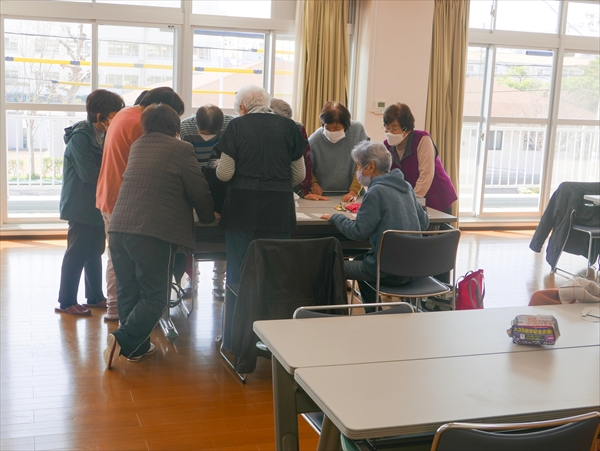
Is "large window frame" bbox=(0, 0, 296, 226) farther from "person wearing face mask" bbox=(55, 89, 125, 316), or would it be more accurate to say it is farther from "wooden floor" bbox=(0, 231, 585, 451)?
"person wearing face mask" bbox=(55, 89, 125, 316)

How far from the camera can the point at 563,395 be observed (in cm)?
181

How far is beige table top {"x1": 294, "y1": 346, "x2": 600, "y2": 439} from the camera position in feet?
5.38

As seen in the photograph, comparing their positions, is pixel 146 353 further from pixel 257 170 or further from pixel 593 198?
pixel 593 198

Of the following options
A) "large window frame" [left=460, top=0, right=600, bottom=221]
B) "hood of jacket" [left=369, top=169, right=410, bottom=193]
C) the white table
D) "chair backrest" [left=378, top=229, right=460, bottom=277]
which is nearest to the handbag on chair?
"chair backrest" [left=378, top=229, right=460, bottom=277]

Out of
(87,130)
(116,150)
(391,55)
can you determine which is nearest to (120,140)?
(116,150)

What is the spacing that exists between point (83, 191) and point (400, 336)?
113 inches

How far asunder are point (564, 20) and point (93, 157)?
21.7 ft

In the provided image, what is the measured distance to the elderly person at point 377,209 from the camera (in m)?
3.69

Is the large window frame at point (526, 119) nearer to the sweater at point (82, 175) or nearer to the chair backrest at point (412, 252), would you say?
the chair backrest at point (412, 252)

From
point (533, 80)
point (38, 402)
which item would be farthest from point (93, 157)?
point (533, 80)

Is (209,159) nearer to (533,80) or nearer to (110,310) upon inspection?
(110,310)

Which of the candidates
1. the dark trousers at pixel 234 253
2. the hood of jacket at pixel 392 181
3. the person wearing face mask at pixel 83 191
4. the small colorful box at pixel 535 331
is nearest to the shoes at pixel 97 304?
the person wearing face mask at pixel 83 191

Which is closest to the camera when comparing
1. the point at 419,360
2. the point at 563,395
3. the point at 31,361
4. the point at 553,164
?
the point at 563,395

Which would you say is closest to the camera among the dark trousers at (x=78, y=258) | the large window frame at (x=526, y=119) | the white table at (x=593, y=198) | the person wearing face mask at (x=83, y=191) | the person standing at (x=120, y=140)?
the person standing at (x=120, y=140)
